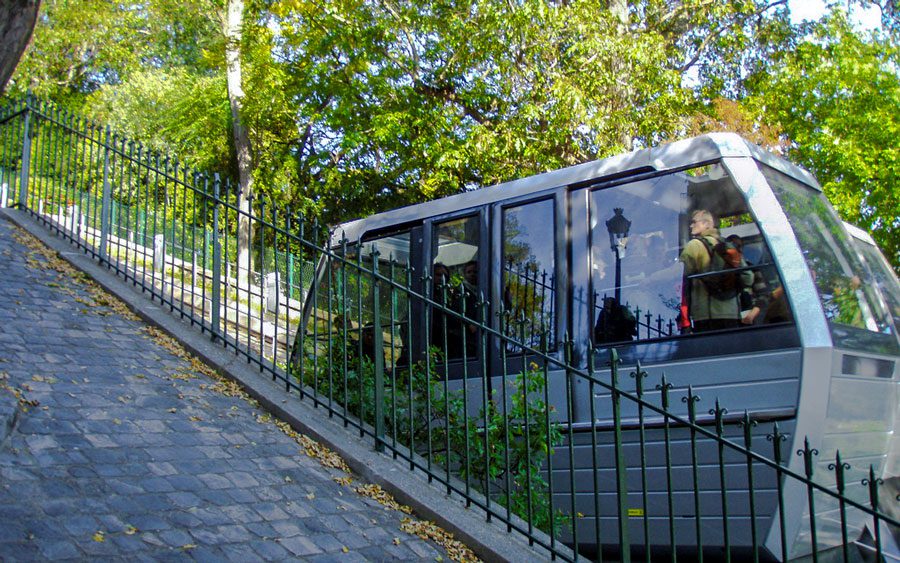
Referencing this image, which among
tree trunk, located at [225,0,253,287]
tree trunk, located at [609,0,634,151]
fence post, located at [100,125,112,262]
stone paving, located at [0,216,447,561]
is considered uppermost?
tree trunk, located at [225,0,253,287]

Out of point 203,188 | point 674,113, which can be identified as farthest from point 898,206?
point 203,188

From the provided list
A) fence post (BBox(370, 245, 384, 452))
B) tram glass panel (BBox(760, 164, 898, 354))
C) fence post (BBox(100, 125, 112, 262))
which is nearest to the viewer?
fence post (BBox(370, 245, 384, 452))

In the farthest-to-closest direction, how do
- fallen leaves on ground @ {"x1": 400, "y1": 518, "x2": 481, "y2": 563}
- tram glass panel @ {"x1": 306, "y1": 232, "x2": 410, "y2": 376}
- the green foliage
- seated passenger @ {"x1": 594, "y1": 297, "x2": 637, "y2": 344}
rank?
seated passenger @ {"x1": 594, "y1": 297, "x2": 637, "y2": 344} → tram glass panel @ {"x1": 306, "y1": 232, "x2": 410, "y2": 376} → the green foliage → fallen leaves on ground @ {"x1": 400, "y1": 518, "x2": 481, "y2": 563}

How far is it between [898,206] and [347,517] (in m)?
17.3

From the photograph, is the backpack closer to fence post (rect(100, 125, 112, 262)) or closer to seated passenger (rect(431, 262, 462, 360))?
seated passenger (rect(431, 262, 462, 360))

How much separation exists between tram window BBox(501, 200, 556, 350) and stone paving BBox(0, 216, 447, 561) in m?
2.46

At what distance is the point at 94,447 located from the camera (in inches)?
188

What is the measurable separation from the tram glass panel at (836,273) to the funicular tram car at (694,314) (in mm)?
18

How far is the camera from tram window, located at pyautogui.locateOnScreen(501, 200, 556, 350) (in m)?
7.16

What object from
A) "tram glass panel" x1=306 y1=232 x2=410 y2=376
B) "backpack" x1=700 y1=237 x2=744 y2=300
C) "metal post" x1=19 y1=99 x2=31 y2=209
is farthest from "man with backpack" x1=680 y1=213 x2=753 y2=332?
"metal post" x1=19 y1=99 x2=31 y2=209

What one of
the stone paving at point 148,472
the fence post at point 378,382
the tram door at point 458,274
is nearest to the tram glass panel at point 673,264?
the tram door at point 458,274

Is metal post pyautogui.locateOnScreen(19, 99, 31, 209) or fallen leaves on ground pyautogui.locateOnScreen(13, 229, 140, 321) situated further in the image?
metal post pyautogui.locateOnScreen(19, 99, 31, 209)

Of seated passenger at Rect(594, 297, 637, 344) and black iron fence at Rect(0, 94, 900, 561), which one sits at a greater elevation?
seated passenger at Rect(594, 297, 637, 344)

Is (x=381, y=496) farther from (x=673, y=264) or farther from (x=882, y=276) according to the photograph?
(x=882, y=276)
